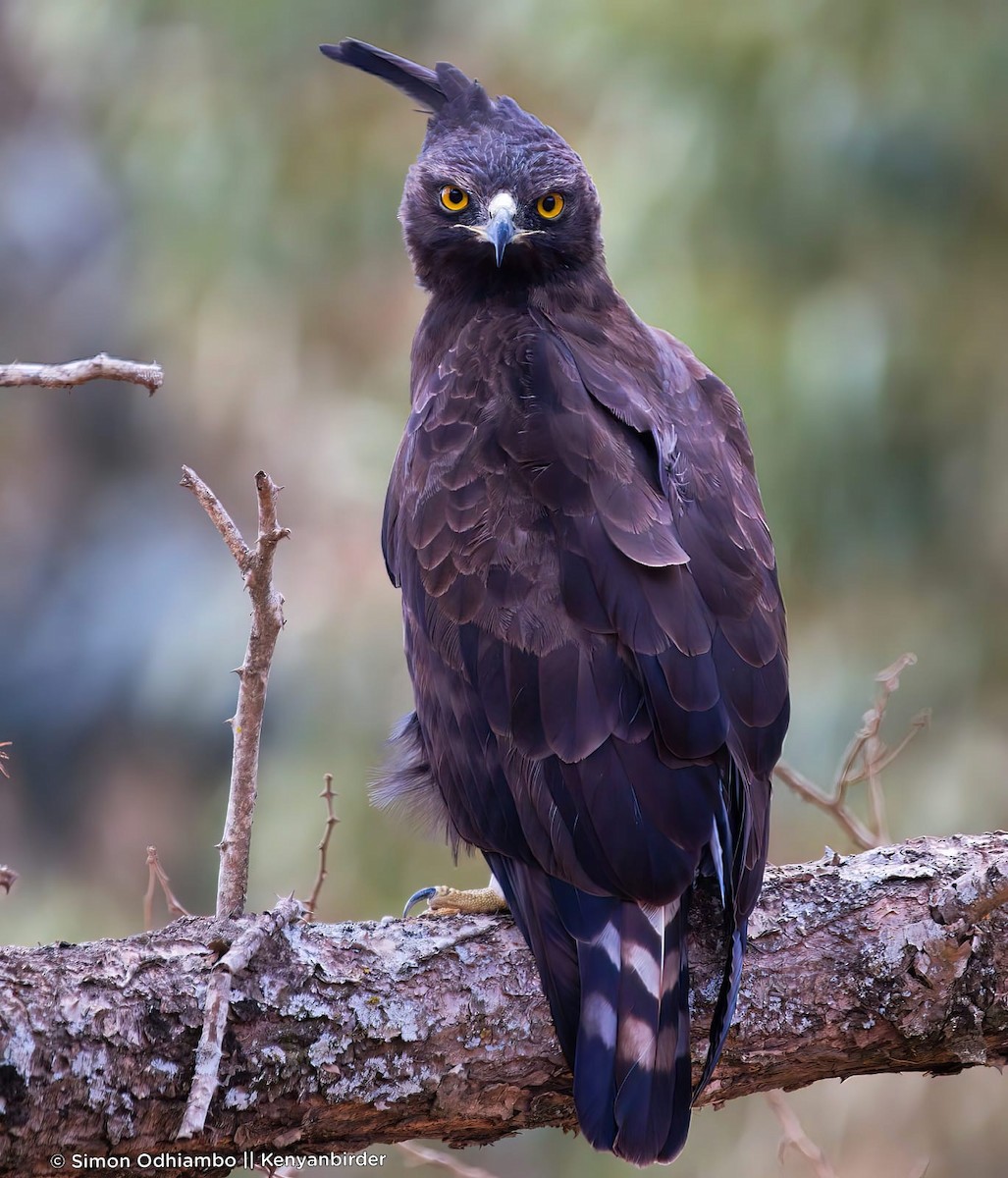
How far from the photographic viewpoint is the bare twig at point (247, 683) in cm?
262

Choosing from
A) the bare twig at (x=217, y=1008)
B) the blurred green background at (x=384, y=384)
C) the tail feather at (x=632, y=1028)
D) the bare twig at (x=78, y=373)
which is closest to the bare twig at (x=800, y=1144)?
the tail feather at (x=632, y=1028)

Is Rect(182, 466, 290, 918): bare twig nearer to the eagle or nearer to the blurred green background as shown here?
the eagle

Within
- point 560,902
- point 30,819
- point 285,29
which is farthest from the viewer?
point 30,819

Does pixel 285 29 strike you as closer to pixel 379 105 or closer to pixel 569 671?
pixel 379 105

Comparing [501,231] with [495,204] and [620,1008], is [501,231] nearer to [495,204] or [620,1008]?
[495,204]

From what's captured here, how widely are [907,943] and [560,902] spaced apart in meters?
0.67

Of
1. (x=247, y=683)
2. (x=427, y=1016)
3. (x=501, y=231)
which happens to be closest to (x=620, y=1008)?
(x=427, y=1016)

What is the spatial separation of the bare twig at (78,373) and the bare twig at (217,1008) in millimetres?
915

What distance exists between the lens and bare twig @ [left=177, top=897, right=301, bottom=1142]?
2184 millimetres

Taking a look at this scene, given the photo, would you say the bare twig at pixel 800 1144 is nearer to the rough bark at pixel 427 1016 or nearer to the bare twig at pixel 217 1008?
the rough bark at pixel 427 1016

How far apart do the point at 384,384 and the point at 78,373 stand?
26.6 feet

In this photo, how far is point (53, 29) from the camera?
37.8 ft

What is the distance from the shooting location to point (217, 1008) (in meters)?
2.37

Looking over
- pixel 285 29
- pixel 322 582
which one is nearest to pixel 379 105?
pixel 285 29
